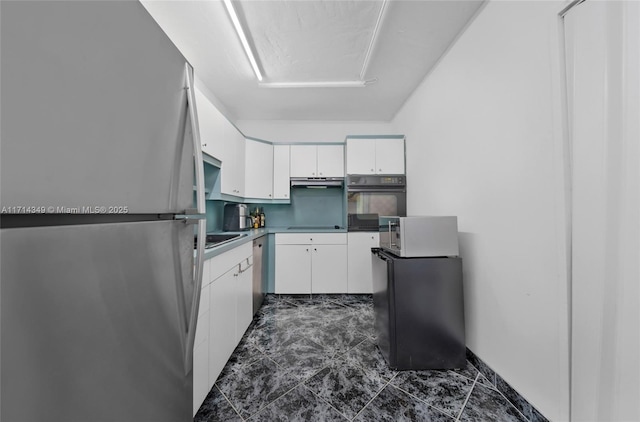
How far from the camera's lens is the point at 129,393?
54 cm

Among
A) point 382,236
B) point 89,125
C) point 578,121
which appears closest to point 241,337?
point 382,236

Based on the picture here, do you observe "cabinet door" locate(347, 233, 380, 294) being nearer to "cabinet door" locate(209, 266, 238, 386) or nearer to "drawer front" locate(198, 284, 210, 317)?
"cabinet door" locate(209, 266, 238, 386)

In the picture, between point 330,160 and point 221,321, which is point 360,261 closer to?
point 330,160

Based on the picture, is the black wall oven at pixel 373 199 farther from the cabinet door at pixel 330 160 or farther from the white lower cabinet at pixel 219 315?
the white lower cabinet at pixel 219 315

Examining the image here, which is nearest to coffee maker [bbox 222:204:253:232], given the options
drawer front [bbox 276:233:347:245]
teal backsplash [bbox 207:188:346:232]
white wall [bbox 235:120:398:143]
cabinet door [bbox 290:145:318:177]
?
drawer front [bbox 276:233:347:245]

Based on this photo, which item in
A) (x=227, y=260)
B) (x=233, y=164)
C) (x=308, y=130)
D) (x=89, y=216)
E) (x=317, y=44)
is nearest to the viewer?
(x=89, y=216)

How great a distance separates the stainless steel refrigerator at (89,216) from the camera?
0.36 m

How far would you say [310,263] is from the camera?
9.44 feet

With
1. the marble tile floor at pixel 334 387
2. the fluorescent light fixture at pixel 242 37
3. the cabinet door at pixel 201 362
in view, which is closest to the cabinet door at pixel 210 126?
the fluorescent light fixture at pixel 242 37

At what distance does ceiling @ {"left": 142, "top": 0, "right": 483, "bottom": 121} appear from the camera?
1551 millimetres

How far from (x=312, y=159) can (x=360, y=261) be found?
1555mm

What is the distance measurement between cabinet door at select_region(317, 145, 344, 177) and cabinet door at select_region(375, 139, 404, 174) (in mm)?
518

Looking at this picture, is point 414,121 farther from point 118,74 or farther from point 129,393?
point 129,393

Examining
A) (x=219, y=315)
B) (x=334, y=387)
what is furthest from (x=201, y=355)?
(x=334, y=387)
